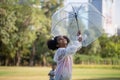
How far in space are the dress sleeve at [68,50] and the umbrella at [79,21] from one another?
564 mm

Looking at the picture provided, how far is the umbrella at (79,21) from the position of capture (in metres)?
7.11

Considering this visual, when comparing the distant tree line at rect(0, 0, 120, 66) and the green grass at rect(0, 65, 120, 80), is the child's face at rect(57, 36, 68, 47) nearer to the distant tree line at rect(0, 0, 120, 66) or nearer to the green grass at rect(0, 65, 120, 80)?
the green grass at rect(0, 65, 120, 80)

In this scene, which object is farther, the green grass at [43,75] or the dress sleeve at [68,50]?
the green grass at [43,75]

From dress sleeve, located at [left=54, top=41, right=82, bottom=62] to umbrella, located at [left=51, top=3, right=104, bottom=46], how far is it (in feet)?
1.85

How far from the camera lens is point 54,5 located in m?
58.8

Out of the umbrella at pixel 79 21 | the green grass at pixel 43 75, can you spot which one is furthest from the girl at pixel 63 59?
the green grass at pixel 43 75

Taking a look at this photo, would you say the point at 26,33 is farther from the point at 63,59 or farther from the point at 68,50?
the point at 68,50

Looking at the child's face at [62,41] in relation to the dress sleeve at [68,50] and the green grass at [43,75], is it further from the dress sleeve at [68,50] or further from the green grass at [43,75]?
the green grass at [43,75]

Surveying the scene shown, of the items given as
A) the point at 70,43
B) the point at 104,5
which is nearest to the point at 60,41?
the point at 70,43

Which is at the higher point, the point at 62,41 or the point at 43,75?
the point at 62,41

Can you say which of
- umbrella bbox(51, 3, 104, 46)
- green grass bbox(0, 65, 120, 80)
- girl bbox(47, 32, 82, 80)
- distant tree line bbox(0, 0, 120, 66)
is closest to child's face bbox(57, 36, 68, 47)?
girl bbox(47, 32, 82, 80)

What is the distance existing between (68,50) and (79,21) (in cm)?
97

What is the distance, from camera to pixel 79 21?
277 inches

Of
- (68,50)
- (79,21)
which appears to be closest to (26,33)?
(79,21)
